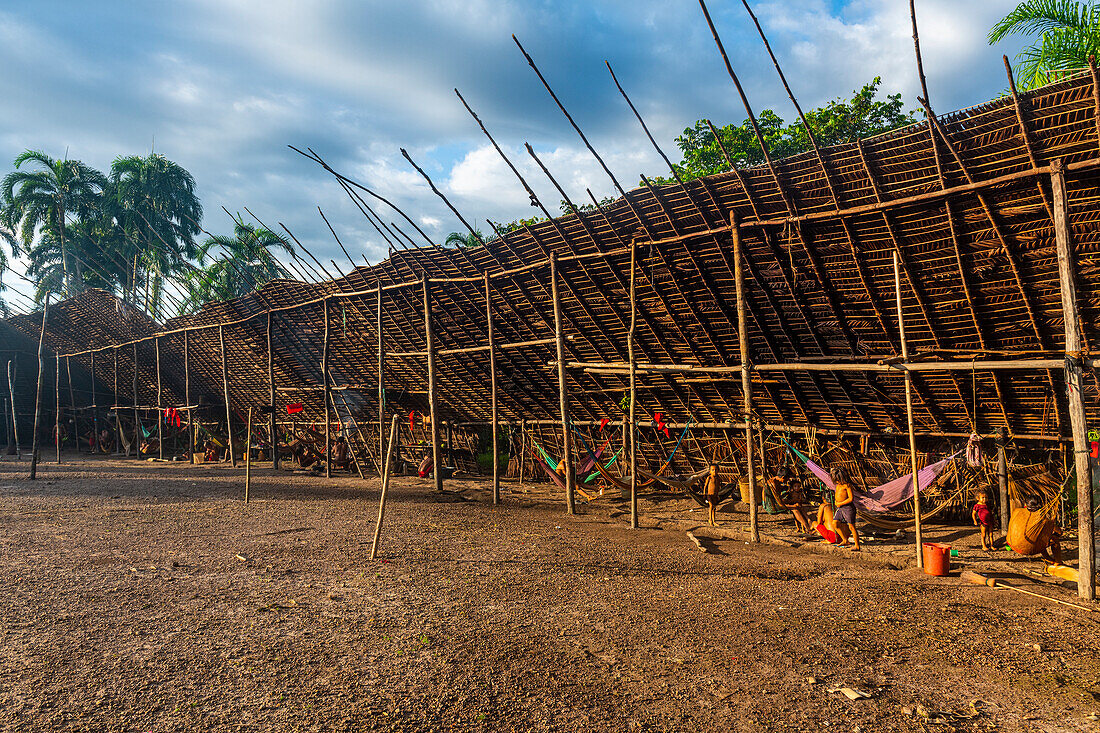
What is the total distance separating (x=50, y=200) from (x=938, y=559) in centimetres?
2893

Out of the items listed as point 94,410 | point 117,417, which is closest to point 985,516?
point 117,417

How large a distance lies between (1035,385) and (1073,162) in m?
2.48

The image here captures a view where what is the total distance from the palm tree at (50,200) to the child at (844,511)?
25.7 meters

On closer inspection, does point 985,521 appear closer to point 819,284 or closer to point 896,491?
point 896,491

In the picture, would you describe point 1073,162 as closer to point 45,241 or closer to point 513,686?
point 513,686

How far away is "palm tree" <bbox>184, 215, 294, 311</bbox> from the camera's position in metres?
10.8

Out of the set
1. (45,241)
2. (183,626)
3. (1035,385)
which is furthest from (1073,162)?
(45,241)

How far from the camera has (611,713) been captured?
278cm

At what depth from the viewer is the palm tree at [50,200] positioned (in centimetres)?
2217

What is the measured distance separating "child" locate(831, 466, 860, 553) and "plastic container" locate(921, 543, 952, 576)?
0.80 meters

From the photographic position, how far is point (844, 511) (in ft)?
19.6

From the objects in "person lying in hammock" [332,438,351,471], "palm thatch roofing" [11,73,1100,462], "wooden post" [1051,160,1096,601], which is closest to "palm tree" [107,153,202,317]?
"person lying in hammock" [332,438,351,471]

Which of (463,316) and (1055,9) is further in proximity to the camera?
(463,316)

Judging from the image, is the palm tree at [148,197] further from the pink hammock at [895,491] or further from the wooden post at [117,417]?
the pink hammock at [895,491]
